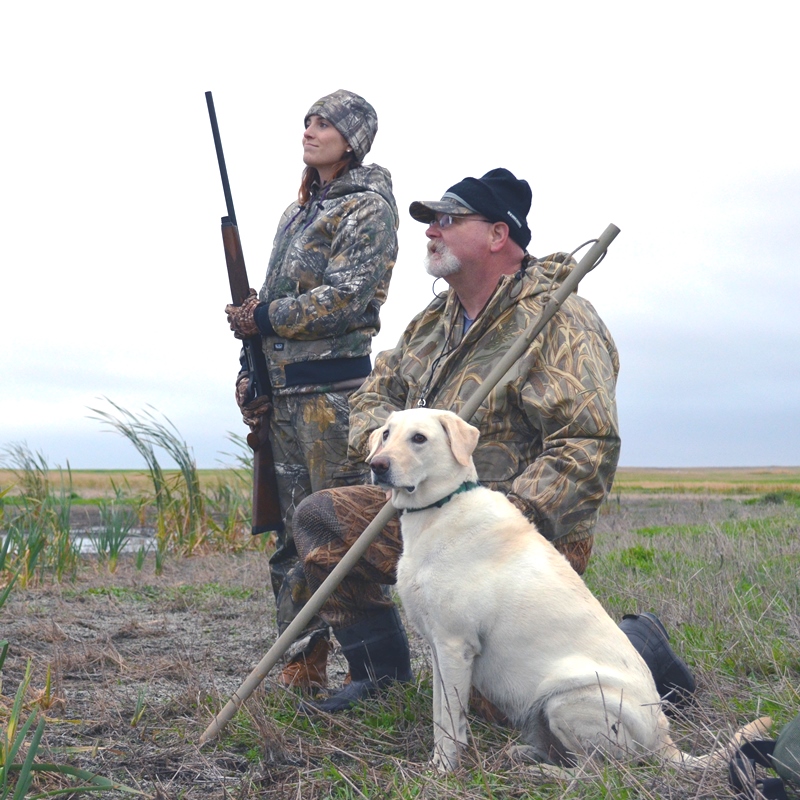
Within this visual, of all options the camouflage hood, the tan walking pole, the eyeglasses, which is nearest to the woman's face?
the camouflage hood

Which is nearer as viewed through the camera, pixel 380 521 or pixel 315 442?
pixel 380 521

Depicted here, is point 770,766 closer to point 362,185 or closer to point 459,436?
point 459,436

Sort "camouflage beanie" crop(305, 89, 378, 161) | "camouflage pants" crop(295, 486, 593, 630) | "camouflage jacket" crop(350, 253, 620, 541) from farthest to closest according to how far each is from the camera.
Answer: "camouflage beanie" crop(305, 89, 378, 161), "camouflage pants" crop(295, 486, 593, 630), "camouflage jacket" crop(350, 253, 620, 541)

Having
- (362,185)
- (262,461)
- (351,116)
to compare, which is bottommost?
(262,461)

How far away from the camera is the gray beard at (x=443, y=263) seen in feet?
13.8

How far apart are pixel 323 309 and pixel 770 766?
9.78 ft

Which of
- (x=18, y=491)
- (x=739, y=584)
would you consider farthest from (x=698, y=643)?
(x=18, y=491)

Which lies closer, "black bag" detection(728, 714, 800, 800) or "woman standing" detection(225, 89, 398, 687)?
"black bag" detection(728, 714, 800, 800)

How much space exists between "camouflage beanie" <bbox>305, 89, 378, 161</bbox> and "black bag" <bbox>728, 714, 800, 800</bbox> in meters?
3.56

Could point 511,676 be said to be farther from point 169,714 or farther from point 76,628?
point 76,628

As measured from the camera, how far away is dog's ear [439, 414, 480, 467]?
3.37 meters

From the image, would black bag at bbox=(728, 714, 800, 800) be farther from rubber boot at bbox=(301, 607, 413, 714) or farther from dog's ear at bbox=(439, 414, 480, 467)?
rubber boot at bbox=(301, 607, 413, 714)

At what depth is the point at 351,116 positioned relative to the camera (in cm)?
517

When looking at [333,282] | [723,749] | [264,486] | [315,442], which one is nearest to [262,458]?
[264,486]
